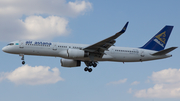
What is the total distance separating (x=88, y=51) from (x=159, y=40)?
13427mm

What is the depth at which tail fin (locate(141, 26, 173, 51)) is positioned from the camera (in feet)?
156

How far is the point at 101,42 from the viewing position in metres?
41.1

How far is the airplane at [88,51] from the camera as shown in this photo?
138 feet

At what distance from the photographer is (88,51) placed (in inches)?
1695

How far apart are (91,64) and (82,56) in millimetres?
3964

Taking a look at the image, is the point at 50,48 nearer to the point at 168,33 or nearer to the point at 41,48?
the point at 41,48

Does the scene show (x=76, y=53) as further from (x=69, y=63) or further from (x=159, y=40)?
(x=159, y=40)

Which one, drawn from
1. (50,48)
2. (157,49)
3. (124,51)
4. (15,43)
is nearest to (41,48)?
(50,48)

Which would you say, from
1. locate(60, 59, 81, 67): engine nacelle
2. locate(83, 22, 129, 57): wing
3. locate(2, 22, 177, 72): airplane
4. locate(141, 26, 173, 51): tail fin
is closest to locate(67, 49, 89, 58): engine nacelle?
locate(2, 22, 177, 72): airplane

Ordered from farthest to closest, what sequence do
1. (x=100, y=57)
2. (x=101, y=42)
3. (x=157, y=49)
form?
(x=157, y=49) → (x=100, y=57) → (x=101, y=42)

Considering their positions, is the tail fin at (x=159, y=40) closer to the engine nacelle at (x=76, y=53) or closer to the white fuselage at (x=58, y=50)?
the white fuselage at (x=58, y=50)

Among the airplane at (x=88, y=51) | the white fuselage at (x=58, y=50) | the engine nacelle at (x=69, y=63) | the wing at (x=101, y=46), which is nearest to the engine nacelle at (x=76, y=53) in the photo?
the airplane at (x=88, y=51)

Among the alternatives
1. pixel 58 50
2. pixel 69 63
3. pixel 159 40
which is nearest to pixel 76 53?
pixel 58 50

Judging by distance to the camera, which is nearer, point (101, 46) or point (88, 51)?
point (101, 46)
